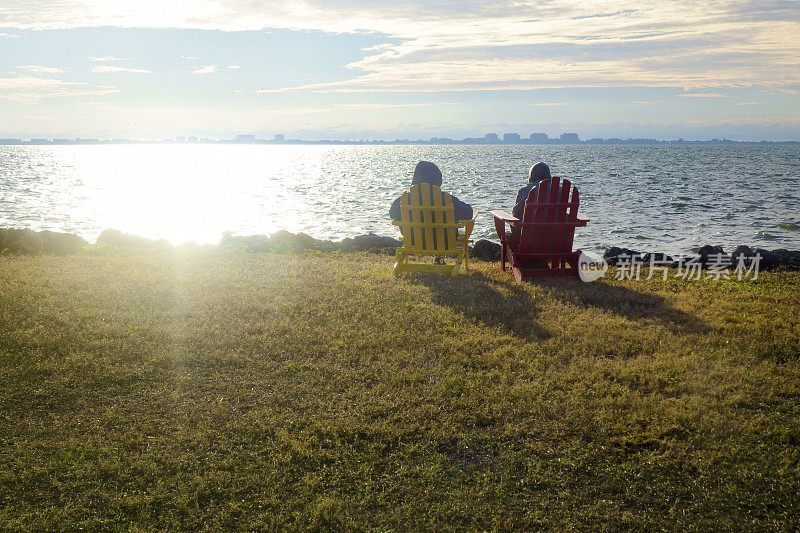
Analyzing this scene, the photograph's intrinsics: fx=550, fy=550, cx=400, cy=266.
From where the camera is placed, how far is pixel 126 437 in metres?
4.38

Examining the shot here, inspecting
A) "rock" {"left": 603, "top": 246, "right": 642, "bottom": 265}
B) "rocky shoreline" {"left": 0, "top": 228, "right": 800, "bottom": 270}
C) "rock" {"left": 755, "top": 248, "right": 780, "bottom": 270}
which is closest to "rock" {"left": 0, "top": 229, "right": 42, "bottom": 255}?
"rocky shoreline" {"left": 0, "top": 228, "right": 800, "bottom": 270}

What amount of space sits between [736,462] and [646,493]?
82 cm

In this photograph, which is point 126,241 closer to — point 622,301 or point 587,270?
point 587,270

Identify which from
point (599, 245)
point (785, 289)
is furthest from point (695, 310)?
point (599, 245)

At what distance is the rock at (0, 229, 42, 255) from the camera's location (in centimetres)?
1138

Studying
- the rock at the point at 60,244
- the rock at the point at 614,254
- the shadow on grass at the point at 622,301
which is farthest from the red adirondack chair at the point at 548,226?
the rock at the point at 60,244

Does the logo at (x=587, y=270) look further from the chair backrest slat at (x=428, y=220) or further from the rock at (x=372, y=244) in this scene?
the rock at (x=372, y=244)

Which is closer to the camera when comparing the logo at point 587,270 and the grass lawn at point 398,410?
the grass lawn at point 398,410

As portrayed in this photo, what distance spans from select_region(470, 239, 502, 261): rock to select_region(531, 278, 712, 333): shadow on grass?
3287mm

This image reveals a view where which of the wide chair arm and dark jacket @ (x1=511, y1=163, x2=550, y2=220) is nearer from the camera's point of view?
the wide chair arm

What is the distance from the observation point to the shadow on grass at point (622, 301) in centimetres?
687

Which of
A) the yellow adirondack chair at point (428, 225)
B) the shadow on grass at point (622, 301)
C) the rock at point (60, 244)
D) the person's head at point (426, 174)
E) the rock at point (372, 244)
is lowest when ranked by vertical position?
the shadow on grass at point (622, 301)

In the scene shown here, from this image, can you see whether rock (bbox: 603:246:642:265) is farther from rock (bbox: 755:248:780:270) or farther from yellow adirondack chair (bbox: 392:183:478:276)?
yellow adirondack chair (bbox: 392:183:478:276)

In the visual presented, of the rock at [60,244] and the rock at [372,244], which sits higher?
the rock at [60,244]
